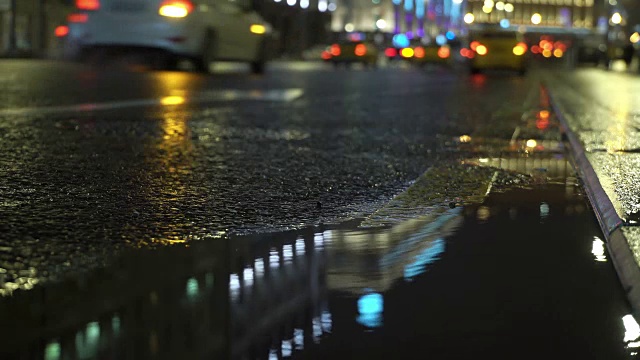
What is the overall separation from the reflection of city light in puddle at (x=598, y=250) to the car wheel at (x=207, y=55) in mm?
16307

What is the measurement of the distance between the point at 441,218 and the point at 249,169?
2.01 metres

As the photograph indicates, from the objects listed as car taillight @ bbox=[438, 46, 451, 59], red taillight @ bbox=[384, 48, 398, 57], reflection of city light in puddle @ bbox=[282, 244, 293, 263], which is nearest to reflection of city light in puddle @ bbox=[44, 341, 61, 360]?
reflection of city light in puddle @ bbox=[282, 244, 293, 263]

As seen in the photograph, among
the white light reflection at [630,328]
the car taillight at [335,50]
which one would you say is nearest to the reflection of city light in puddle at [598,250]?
the white light reflection at [630,328]

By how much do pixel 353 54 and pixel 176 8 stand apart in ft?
101

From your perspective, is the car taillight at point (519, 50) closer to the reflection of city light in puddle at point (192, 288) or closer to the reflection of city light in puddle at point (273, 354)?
the reflection of city light in puddle at point (192, 288)

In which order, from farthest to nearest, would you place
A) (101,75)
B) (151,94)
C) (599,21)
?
(599,21) < (101,75) < (151,94)

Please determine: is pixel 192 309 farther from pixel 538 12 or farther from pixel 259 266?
pixel 538 12

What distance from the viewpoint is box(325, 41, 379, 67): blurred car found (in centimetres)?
4953

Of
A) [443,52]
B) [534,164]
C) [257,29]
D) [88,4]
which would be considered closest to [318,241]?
[534,164]

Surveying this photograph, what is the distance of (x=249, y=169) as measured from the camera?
22.2 feet

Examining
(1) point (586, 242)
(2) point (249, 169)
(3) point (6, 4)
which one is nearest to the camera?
(1) point (586, 242)

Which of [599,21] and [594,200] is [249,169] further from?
[599,21]

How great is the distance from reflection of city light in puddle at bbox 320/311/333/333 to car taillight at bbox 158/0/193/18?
54.0 ft

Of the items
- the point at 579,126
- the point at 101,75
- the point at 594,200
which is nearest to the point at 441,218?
the point at 594,200
